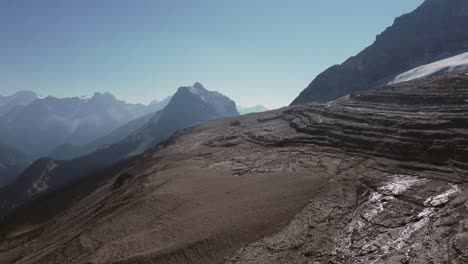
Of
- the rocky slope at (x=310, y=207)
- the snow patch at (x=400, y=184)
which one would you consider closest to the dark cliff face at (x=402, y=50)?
the rocky slope at (x=310, y=207)

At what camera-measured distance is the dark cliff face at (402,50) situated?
123 meters

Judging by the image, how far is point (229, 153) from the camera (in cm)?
3591

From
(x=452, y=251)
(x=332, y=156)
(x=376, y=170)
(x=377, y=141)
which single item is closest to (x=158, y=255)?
(x=452, y=251)

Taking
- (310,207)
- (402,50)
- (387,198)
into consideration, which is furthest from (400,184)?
(402,50)

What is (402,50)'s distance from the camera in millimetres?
133625

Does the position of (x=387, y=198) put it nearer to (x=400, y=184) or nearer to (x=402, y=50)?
(x=400, y=184)

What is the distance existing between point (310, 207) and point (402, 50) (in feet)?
453

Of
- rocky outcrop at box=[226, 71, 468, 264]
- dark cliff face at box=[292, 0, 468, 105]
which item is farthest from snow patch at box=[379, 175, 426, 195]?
dark cliff face at box=[292, 0, 468, 105]

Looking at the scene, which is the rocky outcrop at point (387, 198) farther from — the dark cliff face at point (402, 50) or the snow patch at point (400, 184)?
the dark cliff face at point (402, 50)

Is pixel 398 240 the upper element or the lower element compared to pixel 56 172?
lower

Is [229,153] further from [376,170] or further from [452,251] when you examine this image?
[452,251]

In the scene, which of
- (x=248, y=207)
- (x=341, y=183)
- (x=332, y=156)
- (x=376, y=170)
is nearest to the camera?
(x=248, y=207)

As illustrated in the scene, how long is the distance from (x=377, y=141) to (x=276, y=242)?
55.6 feet

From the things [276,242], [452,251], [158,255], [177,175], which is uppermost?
[177,175]
